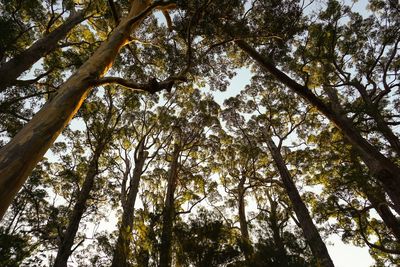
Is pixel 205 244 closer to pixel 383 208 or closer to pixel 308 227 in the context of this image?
pixel 308 227

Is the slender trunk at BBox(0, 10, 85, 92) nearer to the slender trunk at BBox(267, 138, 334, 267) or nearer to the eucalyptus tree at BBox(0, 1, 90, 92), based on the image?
the eucalyptus tree at BBox(0, 1, 90, 92)

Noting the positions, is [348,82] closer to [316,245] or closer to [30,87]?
[316,245]

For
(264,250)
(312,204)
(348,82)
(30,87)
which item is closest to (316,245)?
(264,250)

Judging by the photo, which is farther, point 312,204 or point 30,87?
point 312,204

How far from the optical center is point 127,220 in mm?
10234

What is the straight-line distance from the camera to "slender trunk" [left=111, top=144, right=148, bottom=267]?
6211 mm

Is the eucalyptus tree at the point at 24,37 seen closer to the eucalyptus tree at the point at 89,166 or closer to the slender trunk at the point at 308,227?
the eucalyptus tree at the point at 89,166

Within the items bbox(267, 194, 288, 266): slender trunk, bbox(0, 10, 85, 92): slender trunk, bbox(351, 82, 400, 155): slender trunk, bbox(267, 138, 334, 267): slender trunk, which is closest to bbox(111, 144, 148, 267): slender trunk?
bbox(267, 194, 288, 266): slender trunk

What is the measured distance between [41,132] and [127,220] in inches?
333

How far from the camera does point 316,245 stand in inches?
353

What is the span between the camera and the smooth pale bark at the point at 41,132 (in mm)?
2078

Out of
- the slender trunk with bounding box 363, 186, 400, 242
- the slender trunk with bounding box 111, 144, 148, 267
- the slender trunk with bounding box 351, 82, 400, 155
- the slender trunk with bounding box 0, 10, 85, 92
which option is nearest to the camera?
the slender trunk with bounding box 111, 144, 148, 267

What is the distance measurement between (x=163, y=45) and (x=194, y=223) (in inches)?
277

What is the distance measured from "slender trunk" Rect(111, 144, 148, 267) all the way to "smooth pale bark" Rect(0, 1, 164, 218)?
12.7 ft
